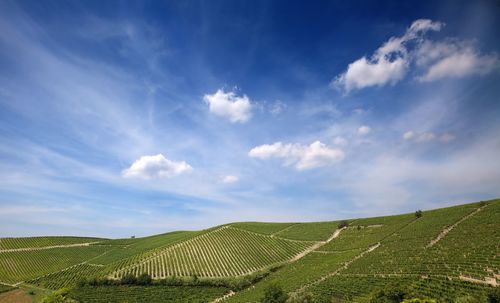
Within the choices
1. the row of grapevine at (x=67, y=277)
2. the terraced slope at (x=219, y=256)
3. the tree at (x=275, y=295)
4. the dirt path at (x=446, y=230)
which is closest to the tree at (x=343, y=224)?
the terraced slope at (x=219, y=256)

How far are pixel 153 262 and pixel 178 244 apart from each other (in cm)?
2197

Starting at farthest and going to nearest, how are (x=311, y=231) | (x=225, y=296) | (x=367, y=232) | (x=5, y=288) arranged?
1. (x=311, y=231)
2. (x=367, y=232)
3. (x=5, y=288)
4. (x=225, y=296)

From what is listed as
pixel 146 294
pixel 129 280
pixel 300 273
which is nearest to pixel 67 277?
pixel 129 280

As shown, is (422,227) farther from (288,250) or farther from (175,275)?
(175,275)

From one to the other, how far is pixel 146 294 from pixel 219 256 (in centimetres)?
3226

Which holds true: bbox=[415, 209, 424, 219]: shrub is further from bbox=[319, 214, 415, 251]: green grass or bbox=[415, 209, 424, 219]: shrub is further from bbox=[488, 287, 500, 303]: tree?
bbox=[488, 287, 500, 303]: tree

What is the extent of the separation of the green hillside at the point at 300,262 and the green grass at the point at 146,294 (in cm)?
26

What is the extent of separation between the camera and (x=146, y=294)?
7662 centimetres

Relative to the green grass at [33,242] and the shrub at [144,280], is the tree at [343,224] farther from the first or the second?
the green grass at [33,242]

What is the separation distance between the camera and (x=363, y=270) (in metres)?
67.2

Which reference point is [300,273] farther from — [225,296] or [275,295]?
[275,295]

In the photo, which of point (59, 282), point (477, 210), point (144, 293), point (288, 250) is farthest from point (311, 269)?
point (59, 282)

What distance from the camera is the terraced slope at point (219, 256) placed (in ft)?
305

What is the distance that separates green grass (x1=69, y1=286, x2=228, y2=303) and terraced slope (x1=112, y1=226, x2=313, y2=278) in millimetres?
8877
